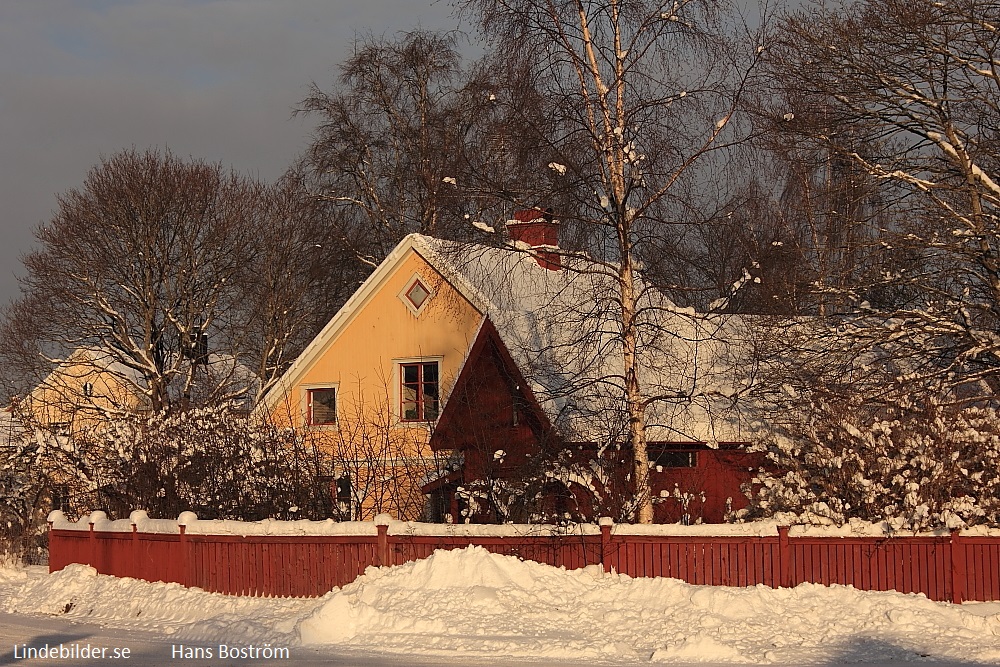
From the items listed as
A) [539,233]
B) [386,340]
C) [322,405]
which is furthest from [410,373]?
[539,233]

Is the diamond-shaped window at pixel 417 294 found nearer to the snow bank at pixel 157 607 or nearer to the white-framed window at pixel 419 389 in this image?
the white-framed window at pixel 419 389

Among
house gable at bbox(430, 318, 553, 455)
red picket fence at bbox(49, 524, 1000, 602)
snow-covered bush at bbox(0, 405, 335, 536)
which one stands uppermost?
house gable at bbox(430, 318, 553, 455)

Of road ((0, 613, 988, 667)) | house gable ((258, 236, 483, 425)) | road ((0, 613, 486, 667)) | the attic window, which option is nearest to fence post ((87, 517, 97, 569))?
road ((0, 613, 486, 667))

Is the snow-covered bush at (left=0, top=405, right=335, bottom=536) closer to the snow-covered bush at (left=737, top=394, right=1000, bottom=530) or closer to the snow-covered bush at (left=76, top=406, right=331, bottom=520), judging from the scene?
the snow-covered bush at (left=76, top=406, right=331, bottom=520)

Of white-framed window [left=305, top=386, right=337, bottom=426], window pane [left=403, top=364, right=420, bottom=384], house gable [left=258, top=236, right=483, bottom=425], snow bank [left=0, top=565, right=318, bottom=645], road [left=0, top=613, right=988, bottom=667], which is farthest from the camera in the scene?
white-framed window [left=305, top=386, right=337, bottom=426]

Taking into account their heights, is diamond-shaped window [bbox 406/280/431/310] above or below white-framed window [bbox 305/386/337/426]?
above

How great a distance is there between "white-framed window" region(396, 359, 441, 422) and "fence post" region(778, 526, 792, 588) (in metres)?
11.3

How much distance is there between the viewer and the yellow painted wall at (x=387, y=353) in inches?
1008

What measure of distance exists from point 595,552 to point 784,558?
2579 mm

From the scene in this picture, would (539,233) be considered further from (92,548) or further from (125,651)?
(92,548)

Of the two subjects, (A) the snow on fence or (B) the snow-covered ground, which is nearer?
(B) the snow-covered ground

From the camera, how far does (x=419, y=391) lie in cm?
2656

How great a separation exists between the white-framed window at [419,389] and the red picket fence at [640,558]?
812 centimetres

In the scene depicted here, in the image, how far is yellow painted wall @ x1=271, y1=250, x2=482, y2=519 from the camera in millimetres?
25609
